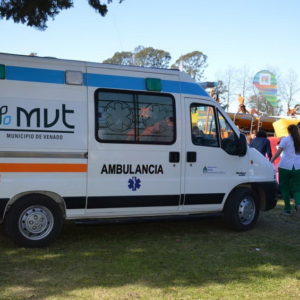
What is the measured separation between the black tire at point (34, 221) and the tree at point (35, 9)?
4440 mm

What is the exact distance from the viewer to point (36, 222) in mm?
6062

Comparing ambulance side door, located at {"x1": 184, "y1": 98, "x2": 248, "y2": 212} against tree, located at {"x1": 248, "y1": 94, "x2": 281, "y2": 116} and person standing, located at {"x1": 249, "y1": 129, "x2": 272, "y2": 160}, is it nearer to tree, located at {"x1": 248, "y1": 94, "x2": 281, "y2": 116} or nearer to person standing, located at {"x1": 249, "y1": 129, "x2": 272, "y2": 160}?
person standing, located at {"x1": 249, "y1": 129, "x2": 272, "y2": 160}

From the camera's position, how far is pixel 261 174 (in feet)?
25.3

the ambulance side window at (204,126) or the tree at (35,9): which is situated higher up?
the tree at (35,9)

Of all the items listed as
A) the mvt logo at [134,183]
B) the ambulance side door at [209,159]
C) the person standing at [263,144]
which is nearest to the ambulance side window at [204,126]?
the ambulance side door at [209,159]

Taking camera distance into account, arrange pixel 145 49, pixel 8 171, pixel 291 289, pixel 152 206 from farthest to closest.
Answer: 1. pixel 145 49
2. pixel 152 206
3. pixel 8 171
4. pixel 291 289

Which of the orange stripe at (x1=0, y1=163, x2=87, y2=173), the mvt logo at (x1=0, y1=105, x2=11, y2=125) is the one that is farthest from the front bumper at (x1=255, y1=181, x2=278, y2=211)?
the mvt logo at (x1=0, y1=105, x2=11, y2=125)

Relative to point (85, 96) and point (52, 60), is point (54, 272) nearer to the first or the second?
point (85, 96)

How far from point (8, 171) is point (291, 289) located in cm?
367

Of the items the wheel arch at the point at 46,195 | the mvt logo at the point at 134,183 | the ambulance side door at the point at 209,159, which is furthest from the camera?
the ambulance side door at the point at 209,159

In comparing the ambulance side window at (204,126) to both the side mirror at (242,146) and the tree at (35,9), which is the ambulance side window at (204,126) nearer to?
the side mirror at (242,146)

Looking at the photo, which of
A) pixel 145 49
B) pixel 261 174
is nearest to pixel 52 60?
pixel 261 174

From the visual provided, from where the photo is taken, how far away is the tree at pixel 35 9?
346 inches

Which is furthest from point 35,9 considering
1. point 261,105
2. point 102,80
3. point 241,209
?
point 261,105
